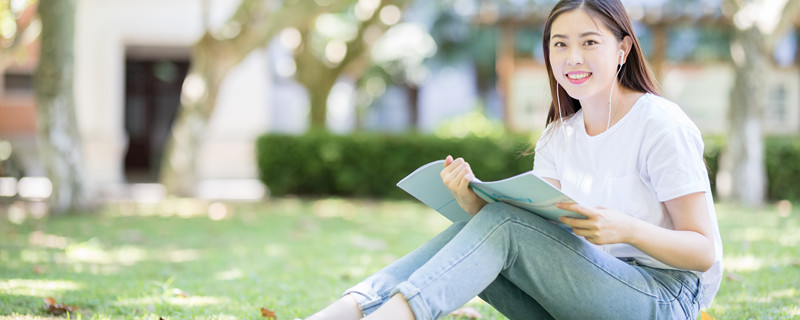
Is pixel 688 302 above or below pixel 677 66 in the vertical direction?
above

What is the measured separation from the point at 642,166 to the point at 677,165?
0.51ft

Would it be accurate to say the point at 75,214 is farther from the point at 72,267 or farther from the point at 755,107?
the point at 755,107

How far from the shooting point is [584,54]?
2465mm

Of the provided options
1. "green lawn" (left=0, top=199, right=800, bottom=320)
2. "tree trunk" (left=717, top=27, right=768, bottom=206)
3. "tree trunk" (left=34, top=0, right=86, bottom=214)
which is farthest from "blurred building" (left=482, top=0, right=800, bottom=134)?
"tree trunk" (left=34, top=0, right=86, bottom=214)

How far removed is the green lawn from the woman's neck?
1.20 meters

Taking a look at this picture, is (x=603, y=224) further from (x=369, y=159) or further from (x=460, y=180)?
(x=369, y=159)

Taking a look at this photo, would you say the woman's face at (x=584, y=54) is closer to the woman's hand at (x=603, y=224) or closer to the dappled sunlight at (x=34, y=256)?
the woman's hand at (x=603, y=224)

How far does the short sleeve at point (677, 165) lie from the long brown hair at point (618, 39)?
12.6 inches

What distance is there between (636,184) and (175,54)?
1514cm

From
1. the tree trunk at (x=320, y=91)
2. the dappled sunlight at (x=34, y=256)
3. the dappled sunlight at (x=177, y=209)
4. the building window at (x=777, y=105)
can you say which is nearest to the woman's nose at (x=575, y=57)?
the dappled sunlight at (x=34, y=256)

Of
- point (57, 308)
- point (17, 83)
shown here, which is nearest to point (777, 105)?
point (57, 308)

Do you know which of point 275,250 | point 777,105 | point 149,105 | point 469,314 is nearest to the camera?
point 469,314

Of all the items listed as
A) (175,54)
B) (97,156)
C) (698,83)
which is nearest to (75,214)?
(97,156)

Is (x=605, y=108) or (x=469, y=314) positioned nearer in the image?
(x=605, y=108)
